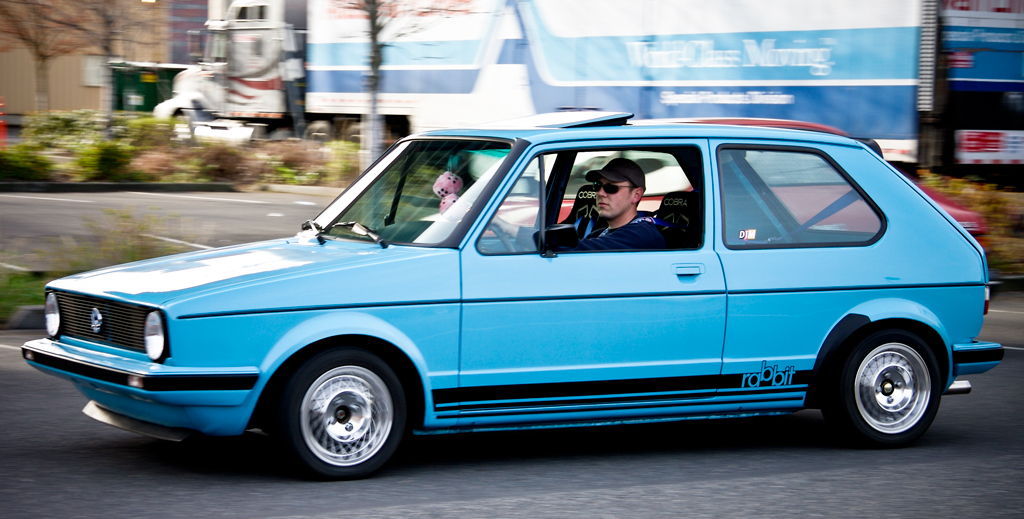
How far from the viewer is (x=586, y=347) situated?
16.9ft

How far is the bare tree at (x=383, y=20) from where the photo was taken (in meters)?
14.7

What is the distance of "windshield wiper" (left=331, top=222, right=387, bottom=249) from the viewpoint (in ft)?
17.1

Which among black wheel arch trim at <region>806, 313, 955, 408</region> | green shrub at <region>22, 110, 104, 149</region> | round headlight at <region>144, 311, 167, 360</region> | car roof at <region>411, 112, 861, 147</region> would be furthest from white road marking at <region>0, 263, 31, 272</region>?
green shrub at <region>22, 110, 104, 149</region>

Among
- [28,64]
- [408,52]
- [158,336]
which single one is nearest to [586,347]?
[158,336]

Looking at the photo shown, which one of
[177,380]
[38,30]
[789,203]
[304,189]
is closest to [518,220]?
[789,203]

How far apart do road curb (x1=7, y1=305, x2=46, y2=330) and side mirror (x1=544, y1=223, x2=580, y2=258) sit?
17.9 feet

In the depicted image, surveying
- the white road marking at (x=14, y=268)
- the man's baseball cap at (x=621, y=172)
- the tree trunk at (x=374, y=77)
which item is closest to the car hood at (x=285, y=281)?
the man's baseball cap at (x=621, y=172)

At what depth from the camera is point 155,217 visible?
1115 centimetres

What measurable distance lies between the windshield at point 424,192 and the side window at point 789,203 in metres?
1.15

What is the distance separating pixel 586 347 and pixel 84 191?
1591cm

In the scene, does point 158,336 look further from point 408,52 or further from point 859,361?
point 408,52

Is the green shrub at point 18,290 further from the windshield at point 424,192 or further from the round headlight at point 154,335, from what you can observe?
the round headlight at point 154,335

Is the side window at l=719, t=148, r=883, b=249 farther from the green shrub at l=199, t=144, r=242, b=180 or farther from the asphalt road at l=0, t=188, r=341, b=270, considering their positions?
the green shrub at l=199, t=144, r=242, b=180

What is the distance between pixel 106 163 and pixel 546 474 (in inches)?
653
